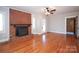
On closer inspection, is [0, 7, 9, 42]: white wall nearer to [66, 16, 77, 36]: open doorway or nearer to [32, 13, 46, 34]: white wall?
[32, 13, 46, 34]: white wall

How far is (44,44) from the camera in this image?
2477 millimetres

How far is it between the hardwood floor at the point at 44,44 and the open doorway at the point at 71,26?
0.43 ft

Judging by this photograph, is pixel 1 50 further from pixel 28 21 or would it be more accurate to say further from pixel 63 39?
pixel 63 39

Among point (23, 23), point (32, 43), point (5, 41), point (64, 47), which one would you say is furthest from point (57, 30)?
point (5, 41)

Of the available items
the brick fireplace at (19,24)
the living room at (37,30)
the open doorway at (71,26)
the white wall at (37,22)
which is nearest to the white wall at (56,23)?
the living room at (37,30)

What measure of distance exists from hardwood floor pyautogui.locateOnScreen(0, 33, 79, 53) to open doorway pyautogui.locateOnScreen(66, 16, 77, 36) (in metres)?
0.13

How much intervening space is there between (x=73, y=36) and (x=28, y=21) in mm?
1322

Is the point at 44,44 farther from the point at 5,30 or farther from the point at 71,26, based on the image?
the point at 5,30

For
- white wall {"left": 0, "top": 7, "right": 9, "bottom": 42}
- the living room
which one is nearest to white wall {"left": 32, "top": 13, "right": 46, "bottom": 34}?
the living room

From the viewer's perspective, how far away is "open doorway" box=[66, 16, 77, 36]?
2.56 m

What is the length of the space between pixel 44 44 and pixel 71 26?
937 mm

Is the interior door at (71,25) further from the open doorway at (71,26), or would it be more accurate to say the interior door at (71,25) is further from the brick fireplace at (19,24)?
the brick fireplace at (19,24)

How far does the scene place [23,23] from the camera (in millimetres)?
2646

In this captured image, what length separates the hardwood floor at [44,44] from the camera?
2.35 meters
